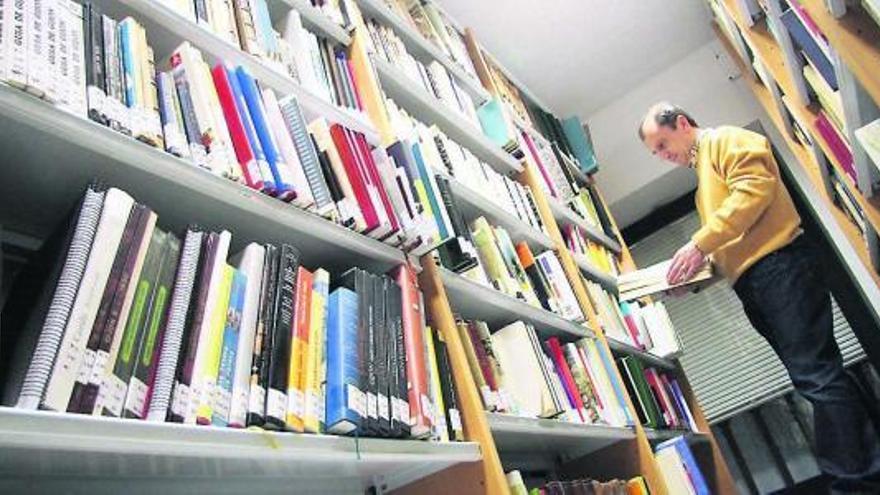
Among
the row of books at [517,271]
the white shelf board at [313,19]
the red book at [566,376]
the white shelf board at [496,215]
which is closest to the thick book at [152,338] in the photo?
the row of books at [517,271]

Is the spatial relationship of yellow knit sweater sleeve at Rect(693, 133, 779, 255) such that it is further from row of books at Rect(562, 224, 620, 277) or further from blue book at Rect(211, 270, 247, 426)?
blue book at Rect(211, 270, 247, 426)

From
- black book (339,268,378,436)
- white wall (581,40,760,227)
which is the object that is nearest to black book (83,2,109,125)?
black book (339,268,378,436)

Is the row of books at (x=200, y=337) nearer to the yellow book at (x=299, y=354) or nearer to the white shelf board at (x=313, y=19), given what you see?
the yellow book at (x=299, y=354)

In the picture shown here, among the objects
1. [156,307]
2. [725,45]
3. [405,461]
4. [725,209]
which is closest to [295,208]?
[156,307]

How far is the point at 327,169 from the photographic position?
4.03 ft

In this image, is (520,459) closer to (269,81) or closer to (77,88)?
(269,81)

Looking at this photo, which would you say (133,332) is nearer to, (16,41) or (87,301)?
(87,301)

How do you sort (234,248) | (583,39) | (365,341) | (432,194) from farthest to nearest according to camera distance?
(583,39), (432,194), (234,248), (365,341)

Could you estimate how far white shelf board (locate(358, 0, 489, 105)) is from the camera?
223 cm

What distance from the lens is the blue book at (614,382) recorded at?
2.05 m

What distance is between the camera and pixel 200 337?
793 millimetres

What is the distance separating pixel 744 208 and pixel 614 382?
70 cm

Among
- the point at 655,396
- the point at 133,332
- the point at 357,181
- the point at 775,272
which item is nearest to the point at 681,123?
the point at 775,272

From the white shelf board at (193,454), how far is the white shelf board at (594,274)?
1.60 meters
